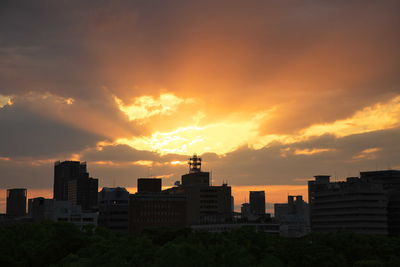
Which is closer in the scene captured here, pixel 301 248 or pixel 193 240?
pixel 301 248

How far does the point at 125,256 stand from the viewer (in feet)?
269

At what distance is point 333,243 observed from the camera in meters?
118

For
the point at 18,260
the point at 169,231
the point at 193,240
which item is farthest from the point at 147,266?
the point at 169,231

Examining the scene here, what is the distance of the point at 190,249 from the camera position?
7412 centimetres

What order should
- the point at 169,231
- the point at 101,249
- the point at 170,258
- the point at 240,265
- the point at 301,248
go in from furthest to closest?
1. the point at 169,231
2. the point at 301,248
3. the point at 101,249
4. the point at 240,265
5. the point at 170,258

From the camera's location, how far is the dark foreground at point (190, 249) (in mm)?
81500

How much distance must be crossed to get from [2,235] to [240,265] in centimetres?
6035

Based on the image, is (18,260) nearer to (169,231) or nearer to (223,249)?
(223,249)

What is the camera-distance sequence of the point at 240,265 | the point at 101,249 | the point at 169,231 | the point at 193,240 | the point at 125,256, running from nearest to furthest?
the point at 240,265 → the point at 125,256 → the point at 101,249 → the point at 193,240 → the point at 169,231

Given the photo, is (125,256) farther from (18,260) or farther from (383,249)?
(383,249)

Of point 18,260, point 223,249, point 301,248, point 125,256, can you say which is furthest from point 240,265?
point 18,260

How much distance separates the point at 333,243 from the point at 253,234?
62.5ft

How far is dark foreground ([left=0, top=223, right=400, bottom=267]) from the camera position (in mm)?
81500

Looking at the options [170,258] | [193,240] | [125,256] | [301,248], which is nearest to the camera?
[170,258]
